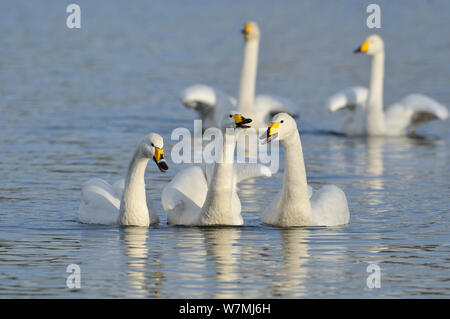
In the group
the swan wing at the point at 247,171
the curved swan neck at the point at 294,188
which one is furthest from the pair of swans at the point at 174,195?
the curved swan neck at the point at 294,188

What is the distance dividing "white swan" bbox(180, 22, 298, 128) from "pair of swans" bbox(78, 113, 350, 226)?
819cm

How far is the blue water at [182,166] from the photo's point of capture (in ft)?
34.4

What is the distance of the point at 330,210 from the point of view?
43.1ft

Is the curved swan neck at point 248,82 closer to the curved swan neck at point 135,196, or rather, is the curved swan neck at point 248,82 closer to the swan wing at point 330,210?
the swan wing at point 330,210

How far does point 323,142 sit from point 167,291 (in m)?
11.1

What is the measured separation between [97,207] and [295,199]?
222 cm

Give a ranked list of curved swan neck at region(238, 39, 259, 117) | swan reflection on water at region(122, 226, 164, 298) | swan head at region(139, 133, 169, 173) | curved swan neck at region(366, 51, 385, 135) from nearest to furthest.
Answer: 1. swan reflection on water at region(122, 226, 164, 298)
2. swan head at region(139, 133, 169, 173)
3. curved swan neck at region(238, 39, 259, 117)
4. curved swan neck at region(366, 51, 385, 135)

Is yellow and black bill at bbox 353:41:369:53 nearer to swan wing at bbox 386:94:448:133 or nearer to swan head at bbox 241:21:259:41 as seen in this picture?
swan wing at bbox 386:94:448:133

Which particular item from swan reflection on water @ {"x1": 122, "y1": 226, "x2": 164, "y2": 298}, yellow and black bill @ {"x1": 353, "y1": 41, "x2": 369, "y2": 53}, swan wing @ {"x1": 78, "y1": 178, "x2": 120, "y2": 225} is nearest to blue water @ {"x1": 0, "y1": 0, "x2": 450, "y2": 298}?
swan reflection on water @ {"x1": 122, "y1": 226, "x2": 164, "y2": 298}

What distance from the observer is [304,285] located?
33.3ft

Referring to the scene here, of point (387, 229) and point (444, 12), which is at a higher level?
point (444, 12)

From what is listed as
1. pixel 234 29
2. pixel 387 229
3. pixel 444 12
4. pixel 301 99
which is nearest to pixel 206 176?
pixel 387 229

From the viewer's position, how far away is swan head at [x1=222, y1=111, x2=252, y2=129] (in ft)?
40.5
